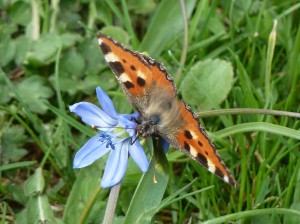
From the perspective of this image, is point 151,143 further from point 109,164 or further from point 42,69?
point 42,69

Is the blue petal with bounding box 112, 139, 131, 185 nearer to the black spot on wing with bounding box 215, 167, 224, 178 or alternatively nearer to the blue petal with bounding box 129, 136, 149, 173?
the blue petal with bounding box 129, 136, 149, 173

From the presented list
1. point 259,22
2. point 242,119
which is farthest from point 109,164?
point 259,22

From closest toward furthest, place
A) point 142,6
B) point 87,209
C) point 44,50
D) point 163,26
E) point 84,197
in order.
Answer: point 87,209, point 84,197, point 44,50, point 163,26, point 142,6

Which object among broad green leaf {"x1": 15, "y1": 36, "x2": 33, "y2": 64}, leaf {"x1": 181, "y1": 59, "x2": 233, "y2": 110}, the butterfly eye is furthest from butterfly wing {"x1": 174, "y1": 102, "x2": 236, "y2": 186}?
broad green leaf {"x1": 15, "y1": 36, "x2": 33, "y2": 64}

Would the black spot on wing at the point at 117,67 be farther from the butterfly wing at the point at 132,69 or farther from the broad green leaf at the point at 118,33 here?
the broad green leaf at the point at 118,33

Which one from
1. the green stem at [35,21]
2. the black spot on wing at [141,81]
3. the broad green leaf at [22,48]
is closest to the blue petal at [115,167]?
the black spot on wing at [141,81]

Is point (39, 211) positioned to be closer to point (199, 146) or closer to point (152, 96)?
point (152, 96)

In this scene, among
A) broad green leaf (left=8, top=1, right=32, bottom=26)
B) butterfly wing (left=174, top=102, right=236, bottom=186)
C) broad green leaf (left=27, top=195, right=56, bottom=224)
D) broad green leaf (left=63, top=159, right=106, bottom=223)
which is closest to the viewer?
butterfly wing (left=174, top=102, right=236, bottom=186)

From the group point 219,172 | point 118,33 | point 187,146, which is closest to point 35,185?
point 187,146
